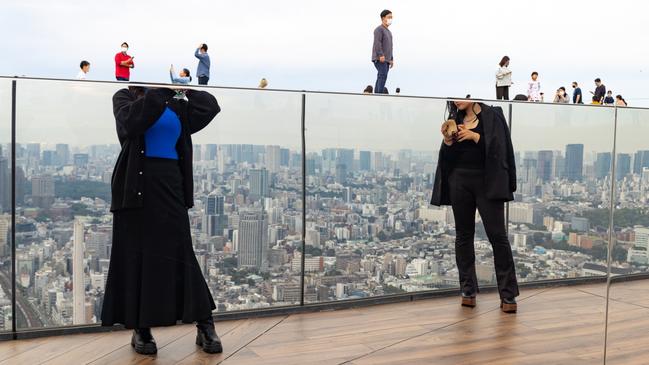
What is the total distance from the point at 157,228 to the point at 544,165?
1.65m

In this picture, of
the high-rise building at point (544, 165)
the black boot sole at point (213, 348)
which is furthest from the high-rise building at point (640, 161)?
the black boot sole at point (213, 348)

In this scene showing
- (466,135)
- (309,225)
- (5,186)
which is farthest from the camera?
(466,135)

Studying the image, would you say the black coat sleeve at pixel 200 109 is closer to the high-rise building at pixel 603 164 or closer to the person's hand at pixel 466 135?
the person's hand at pixel 466 135

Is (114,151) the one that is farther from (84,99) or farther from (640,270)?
(640,270)

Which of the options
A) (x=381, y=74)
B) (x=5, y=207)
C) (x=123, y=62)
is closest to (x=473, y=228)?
(x=5, y=207)

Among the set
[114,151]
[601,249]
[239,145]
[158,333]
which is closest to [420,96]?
[239,145]

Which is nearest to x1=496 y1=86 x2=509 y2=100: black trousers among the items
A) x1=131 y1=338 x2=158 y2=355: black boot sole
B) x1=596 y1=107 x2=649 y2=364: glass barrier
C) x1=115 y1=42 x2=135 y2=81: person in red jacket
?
x1=115 y1=42 x2=135 y2=81: person in red jacket

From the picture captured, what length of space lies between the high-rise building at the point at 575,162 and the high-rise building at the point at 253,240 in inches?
51.3

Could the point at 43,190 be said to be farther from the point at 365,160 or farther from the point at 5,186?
the point at 365,160

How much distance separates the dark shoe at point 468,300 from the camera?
3.18 metres

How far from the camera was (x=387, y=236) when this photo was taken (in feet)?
10.4

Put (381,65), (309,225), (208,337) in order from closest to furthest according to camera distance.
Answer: (208,337), (309,225), (381,65)

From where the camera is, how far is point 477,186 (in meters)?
3.39

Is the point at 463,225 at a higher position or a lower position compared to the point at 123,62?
lower
